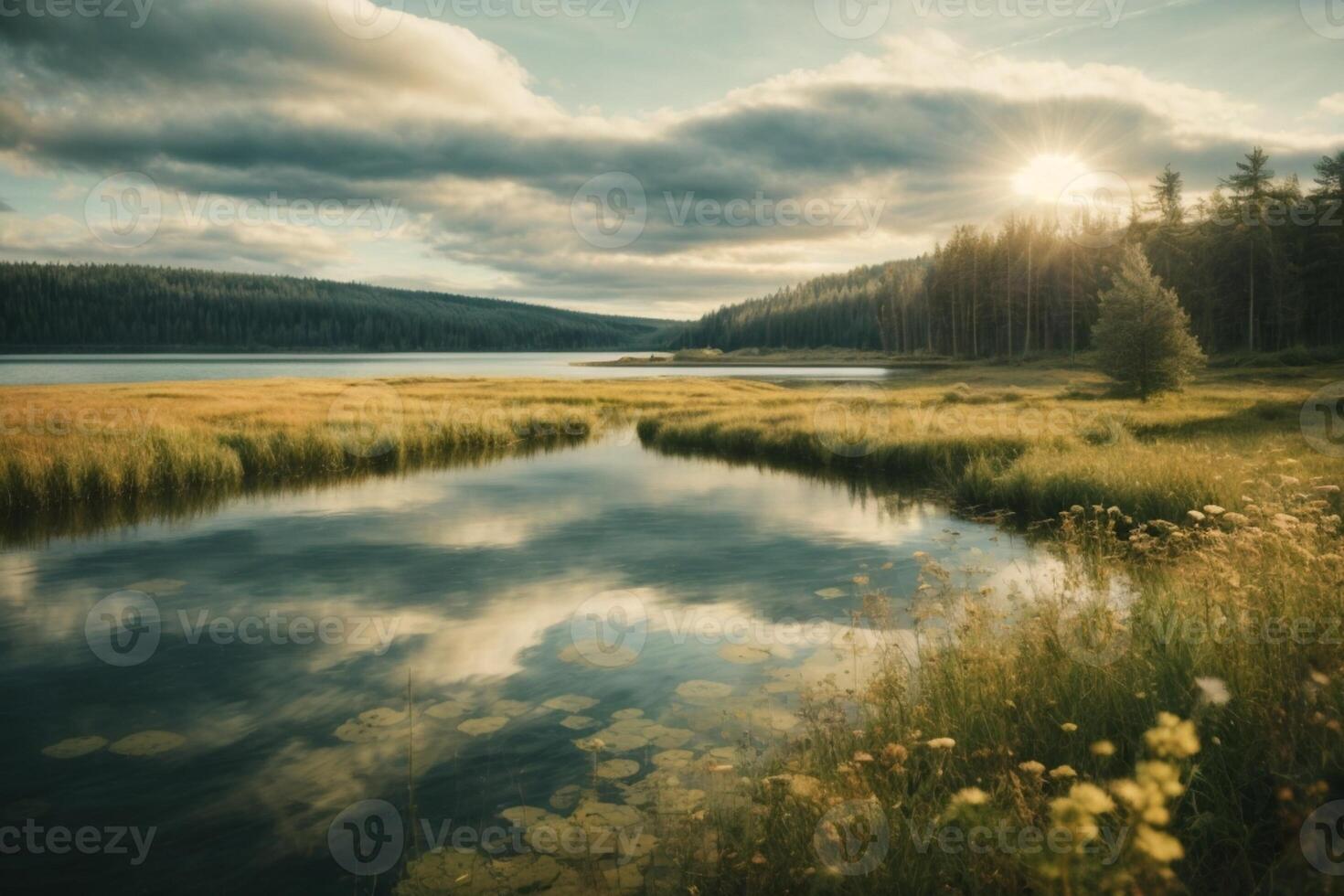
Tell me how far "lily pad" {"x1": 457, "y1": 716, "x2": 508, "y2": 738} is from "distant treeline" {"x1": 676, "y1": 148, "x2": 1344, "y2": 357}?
70.0 metres

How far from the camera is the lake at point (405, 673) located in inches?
250

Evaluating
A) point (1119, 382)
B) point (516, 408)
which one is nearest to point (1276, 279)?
point (1119, 382)

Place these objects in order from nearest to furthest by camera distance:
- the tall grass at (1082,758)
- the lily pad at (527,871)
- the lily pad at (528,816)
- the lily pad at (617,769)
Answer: the tall grass at (1082,758), the lily pad at (527,871), the lily pad at (528,816), the lily pad at (617,769)

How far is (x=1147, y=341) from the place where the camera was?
124ft

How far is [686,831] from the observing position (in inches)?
221

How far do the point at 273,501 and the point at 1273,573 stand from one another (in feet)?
75.0

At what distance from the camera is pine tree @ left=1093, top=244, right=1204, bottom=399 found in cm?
3750

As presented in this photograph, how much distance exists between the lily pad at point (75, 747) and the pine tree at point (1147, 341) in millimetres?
42754

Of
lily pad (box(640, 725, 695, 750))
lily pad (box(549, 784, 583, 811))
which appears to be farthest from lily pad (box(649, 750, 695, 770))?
lily pad (box(549, 784, 583, 811))

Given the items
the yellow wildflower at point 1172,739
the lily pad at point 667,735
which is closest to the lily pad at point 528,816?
the lily pad at point 667,735

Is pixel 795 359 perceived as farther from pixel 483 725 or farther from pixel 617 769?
pixel 617 769

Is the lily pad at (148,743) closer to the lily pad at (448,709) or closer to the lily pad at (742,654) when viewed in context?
the lily pad at (448,709)

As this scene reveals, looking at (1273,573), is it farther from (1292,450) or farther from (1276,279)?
(1276,279)

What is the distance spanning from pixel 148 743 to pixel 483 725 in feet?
11.6
